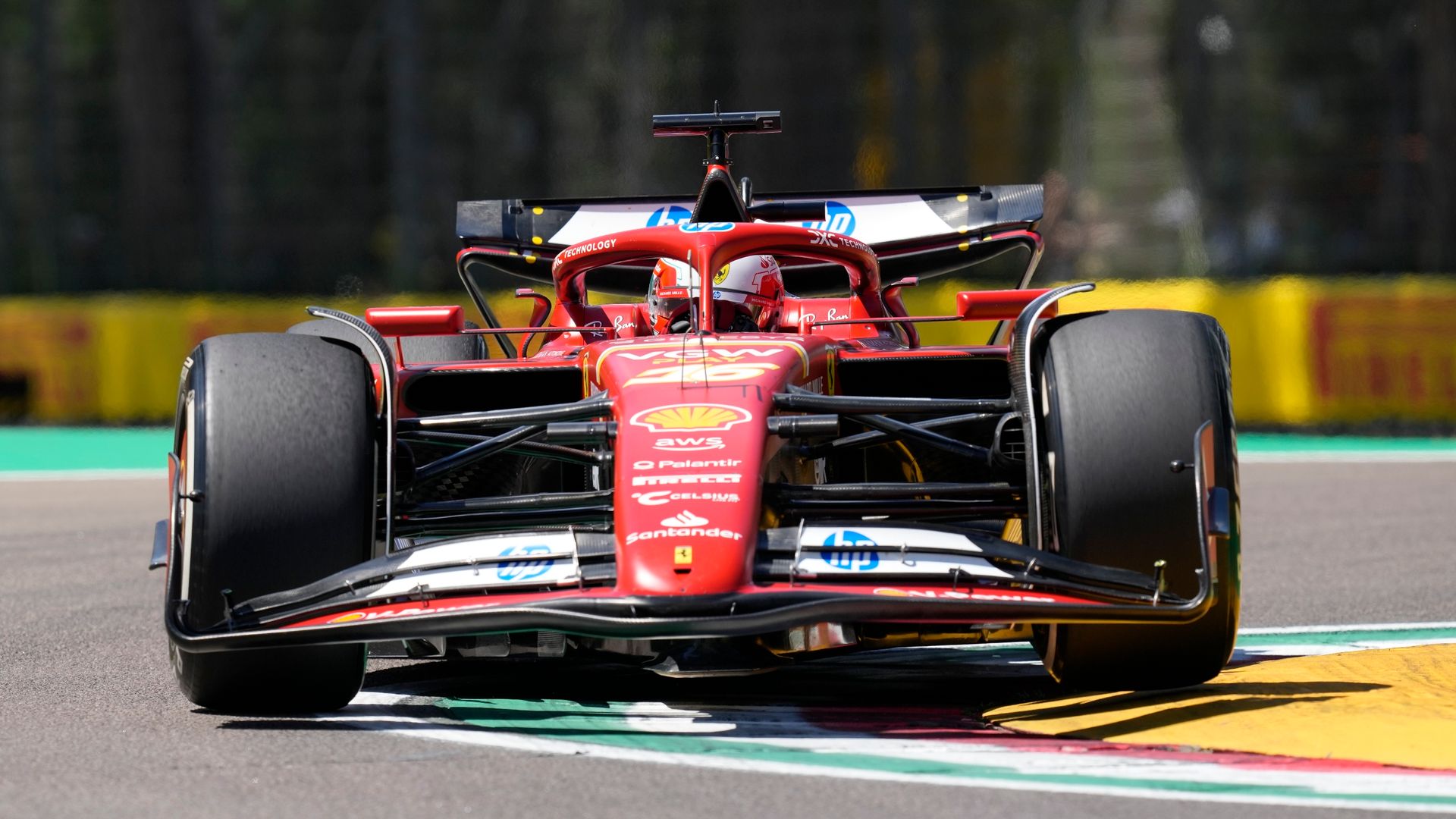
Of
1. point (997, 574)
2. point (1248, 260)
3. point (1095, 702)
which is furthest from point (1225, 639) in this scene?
point (1248, 260)

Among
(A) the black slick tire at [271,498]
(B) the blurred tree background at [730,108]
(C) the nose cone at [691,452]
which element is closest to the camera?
(C) the nose cone at [691,452]

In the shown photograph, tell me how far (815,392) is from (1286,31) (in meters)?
19.3

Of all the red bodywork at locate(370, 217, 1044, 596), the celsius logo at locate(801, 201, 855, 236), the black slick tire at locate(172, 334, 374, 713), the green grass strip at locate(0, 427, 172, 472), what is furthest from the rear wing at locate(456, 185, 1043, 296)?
the green grass strip at locate(0, 427, 172, 472)

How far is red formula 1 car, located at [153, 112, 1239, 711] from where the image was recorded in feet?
17.2

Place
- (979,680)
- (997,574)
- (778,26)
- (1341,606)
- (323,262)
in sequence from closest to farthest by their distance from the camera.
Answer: (997,574) → (979,680) → (1341,606) → (778,26) → (323,262)

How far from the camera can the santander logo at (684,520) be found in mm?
5285

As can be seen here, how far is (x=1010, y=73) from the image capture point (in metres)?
26.4

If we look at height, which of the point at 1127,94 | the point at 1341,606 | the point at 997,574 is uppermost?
the point at 1127,94

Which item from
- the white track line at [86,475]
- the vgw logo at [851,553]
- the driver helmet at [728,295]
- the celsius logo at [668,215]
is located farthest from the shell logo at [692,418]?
the white track line at [86,475]

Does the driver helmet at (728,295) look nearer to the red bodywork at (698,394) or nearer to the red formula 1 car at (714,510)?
the red bodywork at (698,394)

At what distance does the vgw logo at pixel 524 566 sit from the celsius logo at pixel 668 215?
396cm

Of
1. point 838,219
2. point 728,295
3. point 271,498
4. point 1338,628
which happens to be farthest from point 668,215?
point 271,498

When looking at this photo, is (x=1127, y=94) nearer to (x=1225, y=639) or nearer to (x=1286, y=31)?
(x=1286, y=31)

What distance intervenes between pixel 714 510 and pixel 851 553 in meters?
0.34
